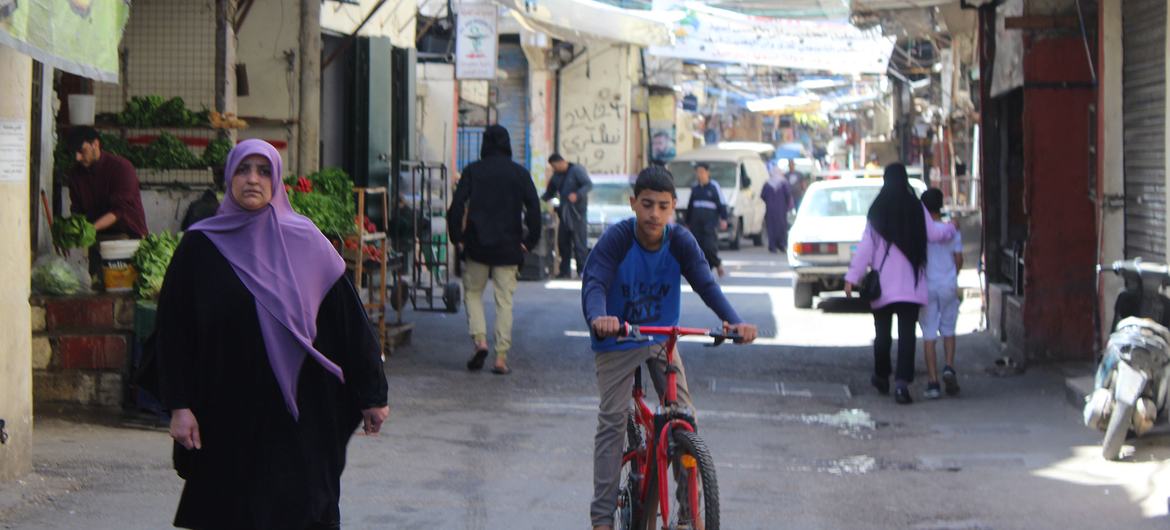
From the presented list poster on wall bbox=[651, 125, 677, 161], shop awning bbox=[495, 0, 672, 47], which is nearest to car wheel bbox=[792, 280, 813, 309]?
shop awning bbox=[495, 0, 672, 47]

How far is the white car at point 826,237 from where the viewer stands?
1723 cm

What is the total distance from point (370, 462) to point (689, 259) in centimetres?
300

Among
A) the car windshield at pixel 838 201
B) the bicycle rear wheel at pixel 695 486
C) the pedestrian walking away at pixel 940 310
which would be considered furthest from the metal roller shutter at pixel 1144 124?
the car windshield at pixel 838 201

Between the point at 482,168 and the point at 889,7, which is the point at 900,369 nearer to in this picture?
the point at 482,168

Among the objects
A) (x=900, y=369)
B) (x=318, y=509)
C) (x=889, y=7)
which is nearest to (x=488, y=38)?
(x=889, y=7)

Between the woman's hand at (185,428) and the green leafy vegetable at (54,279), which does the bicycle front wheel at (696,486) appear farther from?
the green leafy vegetable at (54,279)

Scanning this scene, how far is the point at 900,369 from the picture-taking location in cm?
1080

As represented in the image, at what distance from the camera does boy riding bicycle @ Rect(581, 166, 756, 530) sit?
5750mm

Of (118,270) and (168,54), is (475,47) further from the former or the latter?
(118,270)

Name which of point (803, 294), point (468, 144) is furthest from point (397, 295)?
point (468, 144)

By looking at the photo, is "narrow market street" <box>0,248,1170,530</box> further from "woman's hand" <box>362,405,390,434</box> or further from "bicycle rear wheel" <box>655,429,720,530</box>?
"woman's hand" <box>362,405,390,434</box>

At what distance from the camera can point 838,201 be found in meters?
18.5

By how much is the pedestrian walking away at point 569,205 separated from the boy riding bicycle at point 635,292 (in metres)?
14.5

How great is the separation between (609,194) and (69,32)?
754 inches
